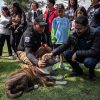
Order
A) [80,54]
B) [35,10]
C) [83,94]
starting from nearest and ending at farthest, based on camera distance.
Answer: [83,94]
[80,54]
[35,10]

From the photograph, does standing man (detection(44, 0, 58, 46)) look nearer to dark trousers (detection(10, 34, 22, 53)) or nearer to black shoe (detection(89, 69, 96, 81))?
dark trousers (detection(10, 34, 22, 53))

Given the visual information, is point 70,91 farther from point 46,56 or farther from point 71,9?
point 71,9

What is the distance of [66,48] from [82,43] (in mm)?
361

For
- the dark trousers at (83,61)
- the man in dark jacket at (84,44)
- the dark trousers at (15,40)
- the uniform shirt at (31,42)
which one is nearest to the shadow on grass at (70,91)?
the dark trousers at (83,61)

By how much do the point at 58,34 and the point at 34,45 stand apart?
1.45 metres

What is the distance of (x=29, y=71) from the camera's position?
6605mm

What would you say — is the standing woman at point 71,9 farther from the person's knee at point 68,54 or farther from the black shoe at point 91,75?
the black shoe at point 91,75

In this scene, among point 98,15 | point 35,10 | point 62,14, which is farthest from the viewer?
point 35,10

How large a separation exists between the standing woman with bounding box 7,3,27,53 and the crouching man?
1950 mm

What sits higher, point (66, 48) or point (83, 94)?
point (66, 48)

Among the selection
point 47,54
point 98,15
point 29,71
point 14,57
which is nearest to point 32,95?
point 29,71

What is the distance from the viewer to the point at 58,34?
843 cm

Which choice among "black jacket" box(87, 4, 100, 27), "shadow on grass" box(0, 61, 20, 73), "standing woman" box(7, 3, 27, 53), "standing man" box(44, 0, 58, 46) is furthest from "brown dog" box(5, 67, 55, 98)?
"standing woman" box(7, 3, 27, 53)

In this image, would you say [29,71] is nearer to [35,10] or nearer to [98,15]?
[98,15]
